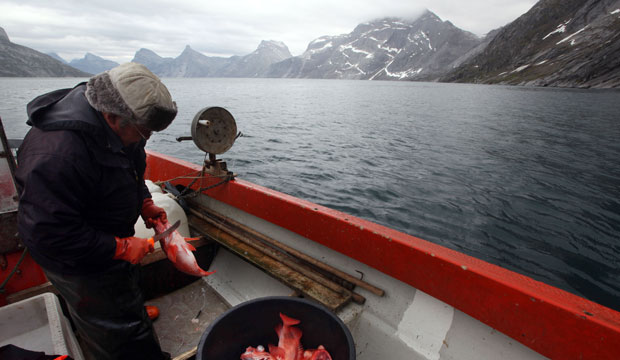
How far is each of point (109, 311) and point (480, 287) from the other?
8.31 feet

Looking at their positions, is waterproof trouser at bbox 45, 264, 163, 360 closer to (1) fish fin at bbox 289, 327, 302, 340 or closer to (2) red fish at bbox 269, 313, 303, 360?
(2) red fish at bbox 269, 313, 303, 360

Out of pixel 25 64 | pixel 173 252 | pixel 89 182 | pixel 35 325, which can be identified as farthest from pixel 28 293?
pixel 25 64

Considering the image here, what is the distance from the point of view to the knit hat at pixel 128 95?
1.53 m

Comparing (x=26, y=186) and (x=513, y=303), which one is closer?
(x=26, y=186)

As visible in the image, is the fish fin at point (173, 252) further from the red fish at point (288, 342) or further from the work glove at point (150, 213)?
the red fish at point (288, 342)

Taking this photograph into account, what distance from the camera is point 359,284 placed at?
2633mm

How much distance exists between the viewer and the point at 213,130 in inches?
148

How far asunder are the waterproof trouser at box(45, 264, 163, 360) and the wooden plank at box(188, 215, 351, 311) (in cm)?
110

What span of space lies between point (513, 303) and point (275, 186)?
8.29 meters

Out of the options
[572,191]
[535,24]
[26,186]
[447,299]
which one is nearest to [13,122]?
[26,186]

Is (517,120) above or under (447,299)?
above

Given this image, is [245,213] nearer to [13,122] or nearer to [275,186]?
[275,186]

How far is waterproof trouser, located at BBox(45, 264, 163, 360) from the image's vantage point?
6.30ft

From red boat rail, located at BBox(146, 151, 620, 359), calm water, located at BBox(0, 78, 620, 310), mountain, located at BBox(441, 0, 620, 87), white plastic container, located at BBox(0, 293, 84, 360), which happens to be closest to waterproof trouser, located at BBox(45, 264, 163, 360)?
white plastic container, located at BBox(0, 293, 84, 360)
